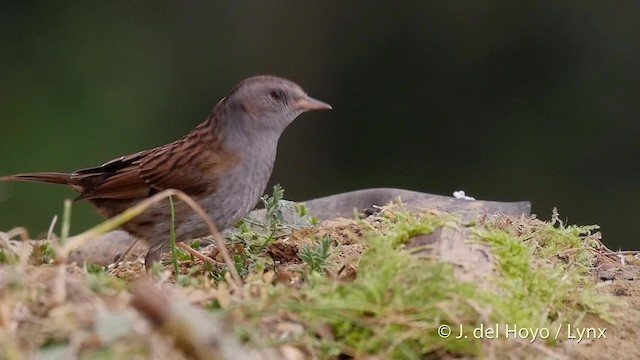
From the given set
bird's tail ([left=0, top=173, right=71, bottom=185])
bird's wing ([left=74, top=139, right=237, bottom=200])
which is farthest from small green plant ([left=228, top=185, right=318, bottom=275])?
bird's tail ([left=0, top=173, right=71, bottom=185])

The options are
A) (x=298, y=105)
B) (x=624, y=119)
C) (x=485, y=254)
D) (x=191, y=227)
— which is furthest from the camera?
(x=624, y=119)

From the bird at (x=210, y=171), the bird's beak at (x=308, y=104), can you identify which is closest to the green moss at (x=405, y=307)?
the bird at (x=210, y=171)

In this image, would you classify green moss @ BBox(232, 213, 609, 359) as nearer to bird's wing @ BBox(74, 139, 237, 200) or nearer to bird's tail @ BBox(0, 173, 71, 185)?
bird's wing @ BBox(74, 139, 237, 200)

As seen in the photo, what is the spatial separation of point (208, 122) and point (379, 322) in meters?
2.20

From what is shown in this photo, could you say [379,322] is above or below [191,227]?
below

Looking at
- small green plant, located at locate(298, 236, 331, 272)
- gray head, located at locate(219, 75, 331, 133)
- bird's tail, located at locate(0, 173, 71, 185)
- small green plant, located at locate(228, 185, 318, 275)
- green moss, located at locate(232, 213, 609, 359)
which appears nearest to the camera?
green moss, located at locate(232, 213, 609, 359)

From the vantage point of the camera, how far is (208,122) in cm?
449

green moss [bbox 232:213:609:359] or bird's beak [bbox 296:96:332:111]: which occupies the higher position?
bird's beak [bbox 296:96:332:111]

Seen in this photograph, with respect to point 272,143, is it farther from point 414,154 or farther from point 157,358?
point 414,154

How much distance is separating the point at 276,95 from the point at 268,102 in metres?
0.04

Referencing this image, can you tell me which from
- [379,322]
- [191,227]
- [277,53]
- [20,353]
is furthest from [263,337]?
[277,53]

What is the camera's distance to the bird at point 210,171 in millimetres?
4172

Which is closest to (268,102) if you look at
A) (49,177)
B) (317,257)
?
(49,177)

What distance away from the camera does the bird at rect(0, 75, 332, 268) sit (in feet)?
13.7
